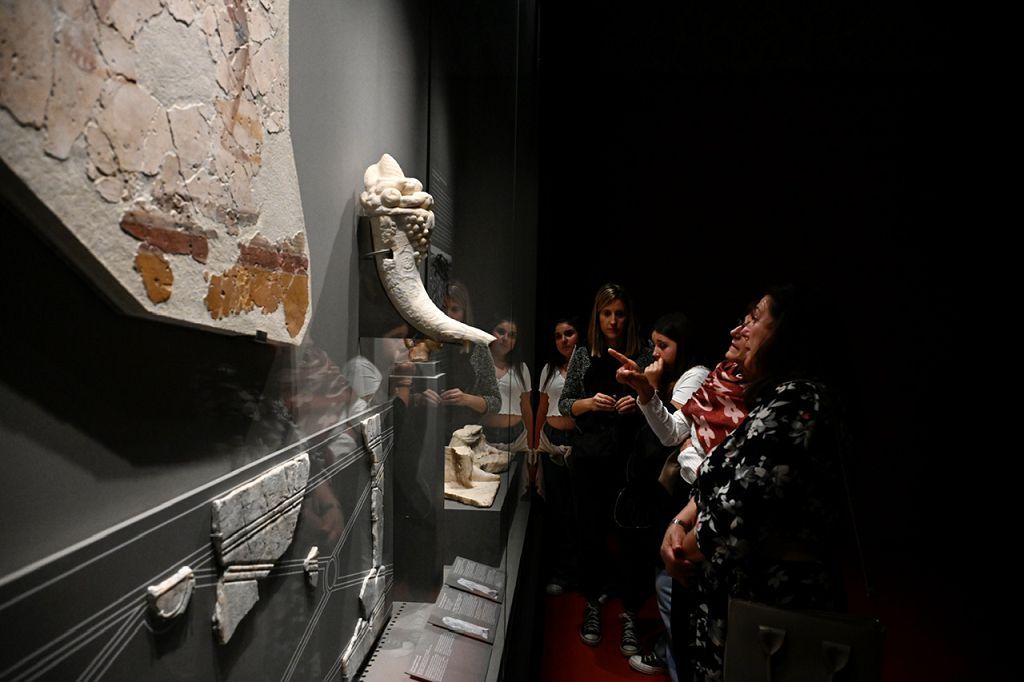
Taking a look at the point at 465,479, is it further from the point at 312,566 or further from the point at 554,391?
the point at 554,391

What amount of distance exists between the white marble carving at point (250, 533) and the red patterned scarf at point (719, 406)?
52.0 inches

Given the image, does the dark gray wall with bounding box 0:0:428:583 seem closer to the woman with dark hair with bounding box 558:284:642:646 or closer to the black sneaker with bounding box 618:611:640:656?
the woman with dark hair with bounding box 558:284:642:646

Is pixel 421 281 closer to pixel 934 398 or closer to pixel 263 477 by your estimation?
pixel 263 477

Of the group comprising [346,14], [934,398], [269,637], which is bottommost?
[269,637]

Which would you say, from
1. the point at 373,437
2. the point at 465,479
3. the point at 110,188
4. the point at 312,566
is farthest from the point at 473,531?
the point at 110,188

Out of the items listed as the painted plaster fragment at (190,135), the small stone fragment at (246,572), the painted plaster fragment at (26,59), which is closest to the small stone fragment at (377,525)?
the small stone fragment at (246,572)

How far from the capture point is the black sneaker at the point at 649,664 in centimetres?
259

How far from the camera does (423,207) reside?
1542 millimetres

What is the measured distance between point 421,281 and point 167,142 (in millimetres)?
916

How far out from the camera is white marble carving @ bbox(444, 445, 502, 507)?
178cm

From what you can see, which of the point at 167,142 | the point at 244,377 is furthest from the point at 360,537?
the point at 167,142

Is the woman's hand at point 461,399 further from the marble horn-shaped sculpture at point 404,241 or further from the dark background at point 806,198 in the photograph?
the dark background at point 806,198

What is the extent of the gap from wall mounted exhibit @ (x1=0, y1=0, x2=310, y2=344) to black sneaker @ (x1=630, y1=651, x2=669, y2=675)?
2.32 meters

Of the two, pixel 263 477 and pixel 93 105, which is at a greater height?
pixel 93 105
